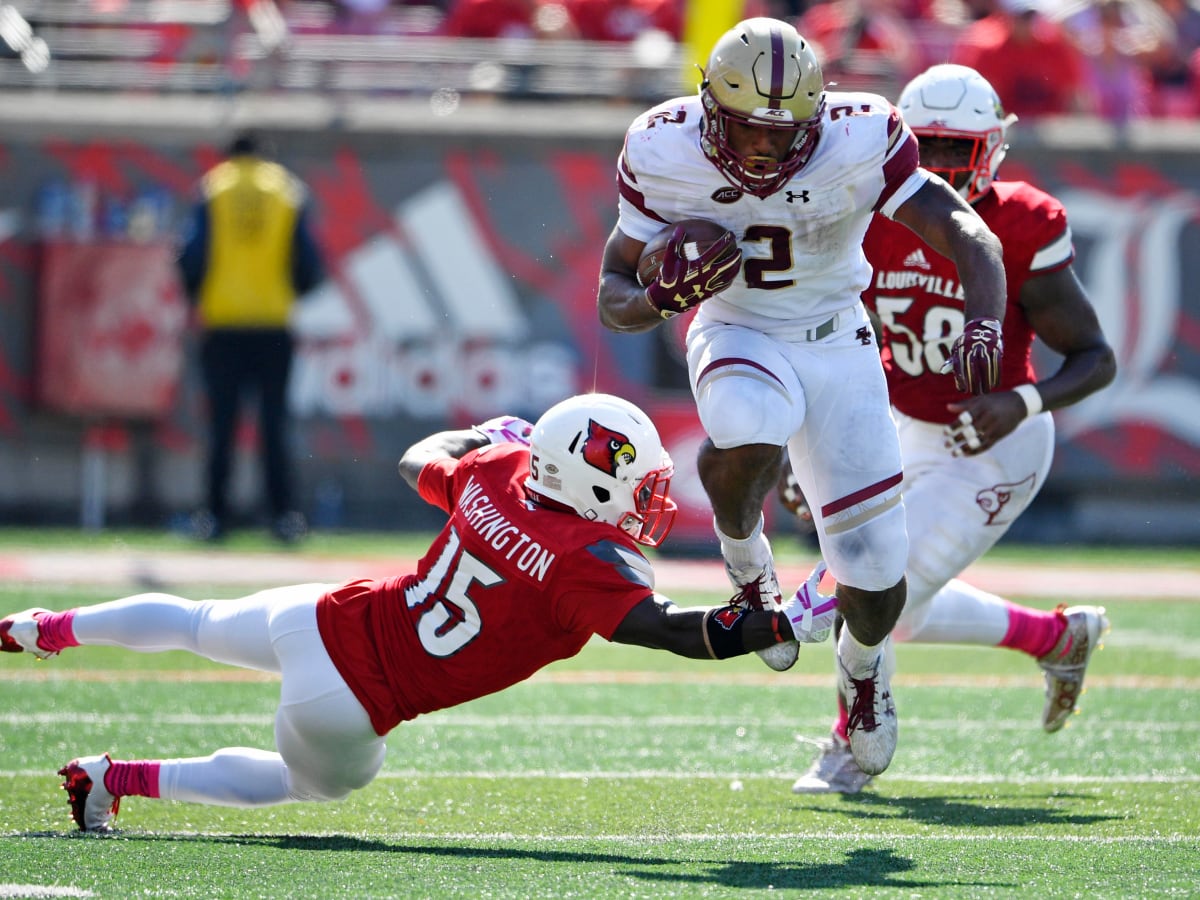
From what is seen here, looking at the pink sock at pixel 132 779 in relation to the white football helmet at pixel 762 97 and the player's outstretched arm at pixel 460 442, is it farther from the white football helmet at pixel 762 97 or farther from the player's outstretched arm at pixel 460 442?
the white football helmet at pixel 762 97

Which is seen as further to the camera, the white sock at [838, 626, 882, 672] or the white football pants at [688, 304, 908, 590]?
the white sock at [838, 626, 882, 672]

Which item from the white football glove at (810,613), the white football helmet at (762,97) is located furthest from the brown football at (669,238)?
the white football glove at (810,613)

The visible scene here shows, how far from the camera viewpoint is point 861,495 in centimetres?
448

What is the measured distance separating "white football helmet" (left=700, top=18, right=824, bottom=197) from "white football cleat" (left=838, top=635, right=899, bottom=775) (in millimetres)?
1224

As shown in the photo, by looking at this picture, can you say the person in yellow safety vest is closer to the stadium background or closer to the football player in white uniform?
the stadium background

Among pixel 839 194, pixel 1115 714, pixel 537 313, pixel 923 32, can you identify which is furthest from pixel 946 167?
pixel 923 32

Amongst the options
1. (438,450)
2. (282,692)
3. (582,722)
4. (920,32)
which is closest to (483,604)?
(282,692)

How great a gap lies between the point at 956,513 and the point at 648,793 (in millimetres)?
1185

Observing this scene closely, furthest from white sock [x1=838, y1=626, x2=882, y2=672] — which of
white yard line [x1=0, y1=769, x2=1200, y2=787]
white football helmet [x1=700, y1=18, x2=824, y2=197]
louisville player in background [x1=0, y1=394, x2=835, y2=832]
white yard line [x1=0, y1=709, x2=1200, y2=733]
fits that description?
white yard line [x1=0, y1=709, x2=1200, y2=733]

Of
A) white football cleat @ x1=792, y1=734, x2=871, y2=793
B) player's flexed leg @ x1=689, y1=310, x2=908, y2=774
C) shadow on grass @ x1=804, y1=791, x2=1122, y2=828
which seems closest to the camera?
player's flexed leg @ x1=689, y1=310, x2=908, y2=774

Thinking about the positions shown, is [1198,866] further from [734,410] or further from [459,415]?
[459,415]

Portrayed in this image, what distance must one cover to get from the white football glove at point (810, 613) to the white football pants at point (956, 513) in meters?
1.29

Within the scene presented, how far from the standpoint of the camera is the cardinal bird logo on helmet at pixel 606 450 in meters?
4.01

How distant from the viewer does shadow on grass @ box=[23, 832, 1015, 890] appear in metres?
3.75
